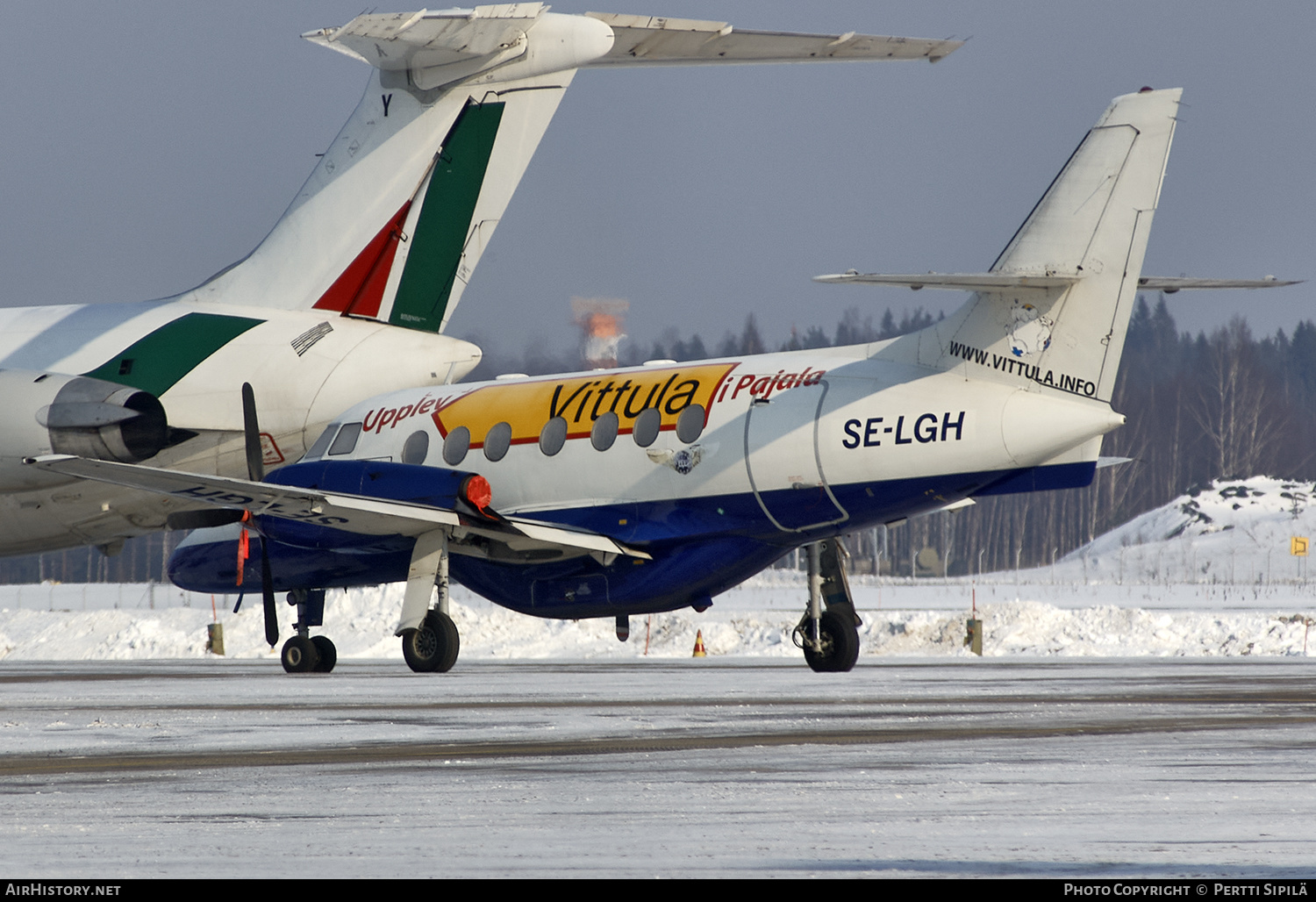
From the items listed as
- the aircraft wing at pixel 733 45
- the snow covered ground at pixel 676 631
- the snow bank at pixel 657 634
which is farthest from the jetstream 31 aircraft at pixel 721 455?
the snow covered ground at pixel 676 631

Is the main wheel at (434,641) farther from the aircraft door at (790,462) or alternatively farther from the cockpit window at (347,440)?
the aircraft door at (790,462)

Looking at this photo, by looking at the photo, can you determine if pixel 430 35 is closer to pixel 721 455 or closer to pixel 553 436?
pixel 553 436

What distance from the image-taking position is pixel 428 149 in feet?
64.4

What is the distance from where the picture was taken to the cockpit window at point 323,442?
20.5 metres

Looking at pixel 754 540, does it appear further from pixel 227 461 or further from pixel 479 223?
pixel 227 461

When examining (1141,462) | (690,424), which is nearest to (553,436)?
(690,424)

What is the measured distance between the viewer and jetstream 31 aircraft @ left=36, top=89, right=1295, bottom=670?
15.3 meters

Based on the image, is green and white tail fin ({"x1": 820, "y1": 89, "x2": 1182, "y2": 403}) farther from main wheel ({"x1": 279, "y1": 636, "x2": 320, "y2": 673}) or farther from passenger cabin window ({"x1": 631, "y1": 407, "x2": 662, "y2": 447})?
main wheel ({"x1": 279, "y1": 636, "x2": 320, "y2": 673})

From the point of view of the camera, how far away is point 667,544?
17.6 meters

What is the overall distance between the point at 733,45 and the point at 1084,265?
5.67 metres

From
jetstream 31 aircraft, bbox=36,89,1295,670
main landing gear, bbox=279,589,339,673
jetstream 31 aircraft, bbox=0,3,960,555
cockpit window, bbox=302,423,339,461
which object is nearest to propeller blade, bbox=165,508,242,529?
jetstream 31 aircraft, bbox=36,89,1295,670

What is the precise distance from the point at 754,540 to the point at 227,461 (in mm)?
6961

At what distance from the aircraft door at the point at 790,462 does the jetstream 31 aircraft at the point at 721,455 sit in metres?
0.03

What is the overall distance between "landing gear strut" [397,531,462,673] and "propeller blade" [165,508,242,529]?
307cm
